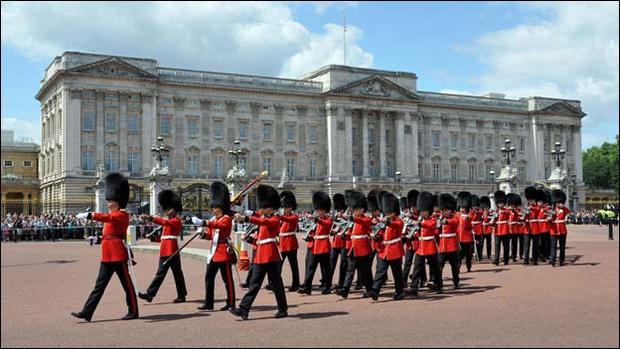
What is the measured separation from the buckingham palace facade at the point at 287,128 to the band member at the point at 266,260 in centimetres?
4419

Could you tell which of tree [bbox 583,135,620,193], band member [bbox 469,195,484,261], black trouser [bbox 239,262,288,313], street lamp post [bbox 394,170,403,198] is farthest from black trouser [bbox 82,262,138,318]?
tree [bbox 583,135,620,193]

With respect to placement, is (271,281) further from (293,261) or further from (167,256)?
(293,261)

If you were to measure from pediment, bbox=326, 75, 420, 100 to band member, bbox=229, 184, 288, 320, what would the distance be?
57254mm

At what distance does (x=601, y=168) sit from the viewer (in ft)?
316

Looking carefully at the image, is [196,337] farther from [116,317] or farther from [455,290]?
[455,290]

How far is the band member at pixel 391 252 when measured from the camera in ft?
41.2

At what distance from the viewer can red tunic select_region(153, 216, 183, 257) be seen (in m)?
12.5

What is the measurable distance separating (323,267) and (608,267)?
7038mm

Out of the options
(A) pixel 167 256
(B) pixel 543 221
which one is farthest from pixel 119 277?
(B) pixel 543 221

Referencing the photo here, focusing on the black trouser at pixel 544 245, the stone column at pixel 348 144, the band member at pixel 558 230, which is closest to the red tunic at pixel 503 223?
the black trouser at pixel 544 245

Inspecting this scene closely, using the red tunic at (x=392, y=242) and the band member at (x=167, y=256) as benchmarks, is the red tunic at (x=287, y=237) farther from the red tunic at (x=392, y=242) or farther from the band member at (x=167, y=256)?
the band member at (x=167, y=256)

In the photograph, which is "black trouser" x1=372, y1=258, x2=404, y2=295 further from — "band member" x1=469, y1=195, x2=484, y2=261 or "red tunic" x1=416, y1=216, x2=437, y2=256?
"band member" x1=469, y1=195, x2=484, y2=261

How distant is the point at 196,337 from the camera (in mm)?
9188

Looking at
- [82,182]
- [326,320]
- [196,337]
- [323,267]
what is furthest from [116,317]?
[82,182]
